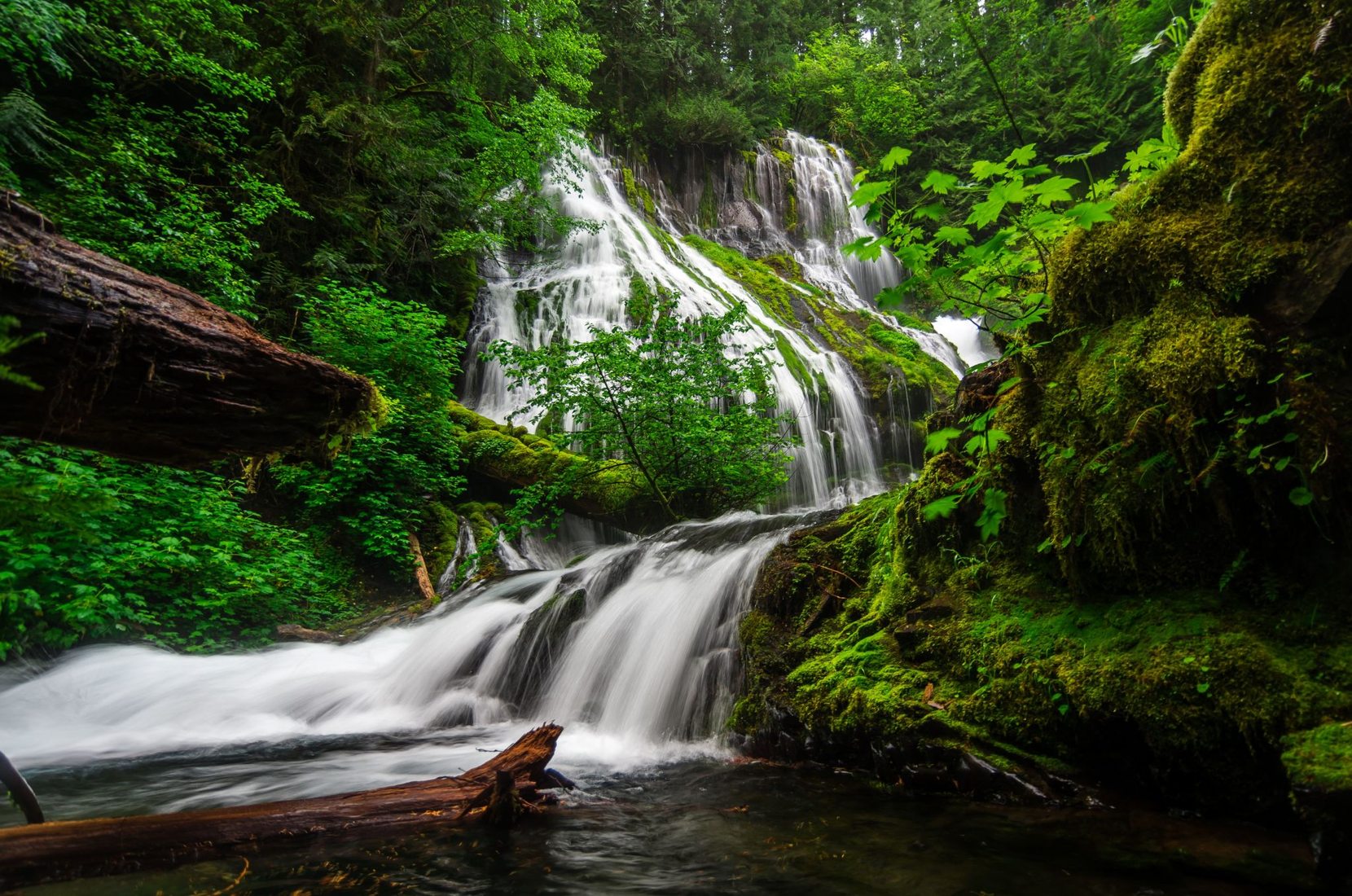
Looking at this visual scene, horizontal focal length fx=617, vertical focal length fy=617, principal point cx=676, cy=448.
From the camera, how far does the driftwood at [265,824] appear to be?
6.75ft

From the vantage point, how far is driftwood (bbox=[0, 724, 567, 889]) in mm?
2057

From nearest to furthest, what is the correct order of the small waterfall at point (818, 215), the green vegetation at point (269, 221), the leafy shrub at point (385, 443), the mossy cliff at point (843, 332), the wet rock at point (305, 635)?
the green vegetation at point (269, 221) → the wet rock at point (305, 635) → the leafy shrub at point (385, 443) → the mossy cliff at point (843, 332) → the small waterfall at point (818, 215)

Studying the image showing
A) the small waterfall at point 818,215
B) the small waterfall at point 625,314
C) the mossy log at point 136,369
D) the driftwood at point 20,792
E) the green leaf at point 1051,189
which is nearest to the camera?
the mossy log at point 136,369

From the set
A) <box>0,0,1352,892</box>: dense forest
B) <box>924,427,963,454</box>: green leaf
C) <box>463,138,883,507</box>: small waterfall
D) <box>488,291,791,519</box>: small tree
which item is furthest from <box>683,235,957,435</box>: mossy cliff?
<box>924,427,963,454</box>: green leaf

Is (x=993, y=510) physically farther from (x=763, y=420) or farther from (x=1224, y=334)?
(x=763, y=420)

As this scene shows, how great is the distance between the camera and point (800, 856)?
229 cm

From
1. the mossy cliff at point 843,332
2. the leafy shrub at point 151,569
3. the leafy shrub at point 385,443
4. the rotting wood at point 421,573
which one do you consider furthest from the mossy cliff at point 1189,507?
the mossy cliff at point 843,332

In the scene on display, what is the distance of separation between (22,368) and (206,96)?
33.3 feet

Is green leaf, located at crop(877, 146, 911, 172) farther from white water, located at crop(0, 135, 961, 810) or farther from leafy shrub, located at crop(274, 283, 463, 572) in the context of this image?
leafy shrub, located at crop(274, 283, 463, 572)

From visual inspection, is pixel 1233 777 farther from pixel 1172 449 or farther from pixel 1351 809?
pixel 1172 449

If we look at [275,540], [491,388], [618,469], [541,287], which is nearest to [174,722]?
[275,540]

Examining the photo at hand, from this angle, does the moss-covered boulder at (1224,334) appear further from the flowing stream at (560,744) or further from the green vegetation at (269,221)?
the green vegetation at (269,221)

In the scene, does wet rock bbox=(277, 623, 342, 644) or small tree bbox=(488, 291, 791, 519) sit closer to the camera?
wet rock bbox=(277, 623, 342, 644)

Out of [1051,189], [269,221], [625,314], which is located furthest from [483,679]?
[625,314]
